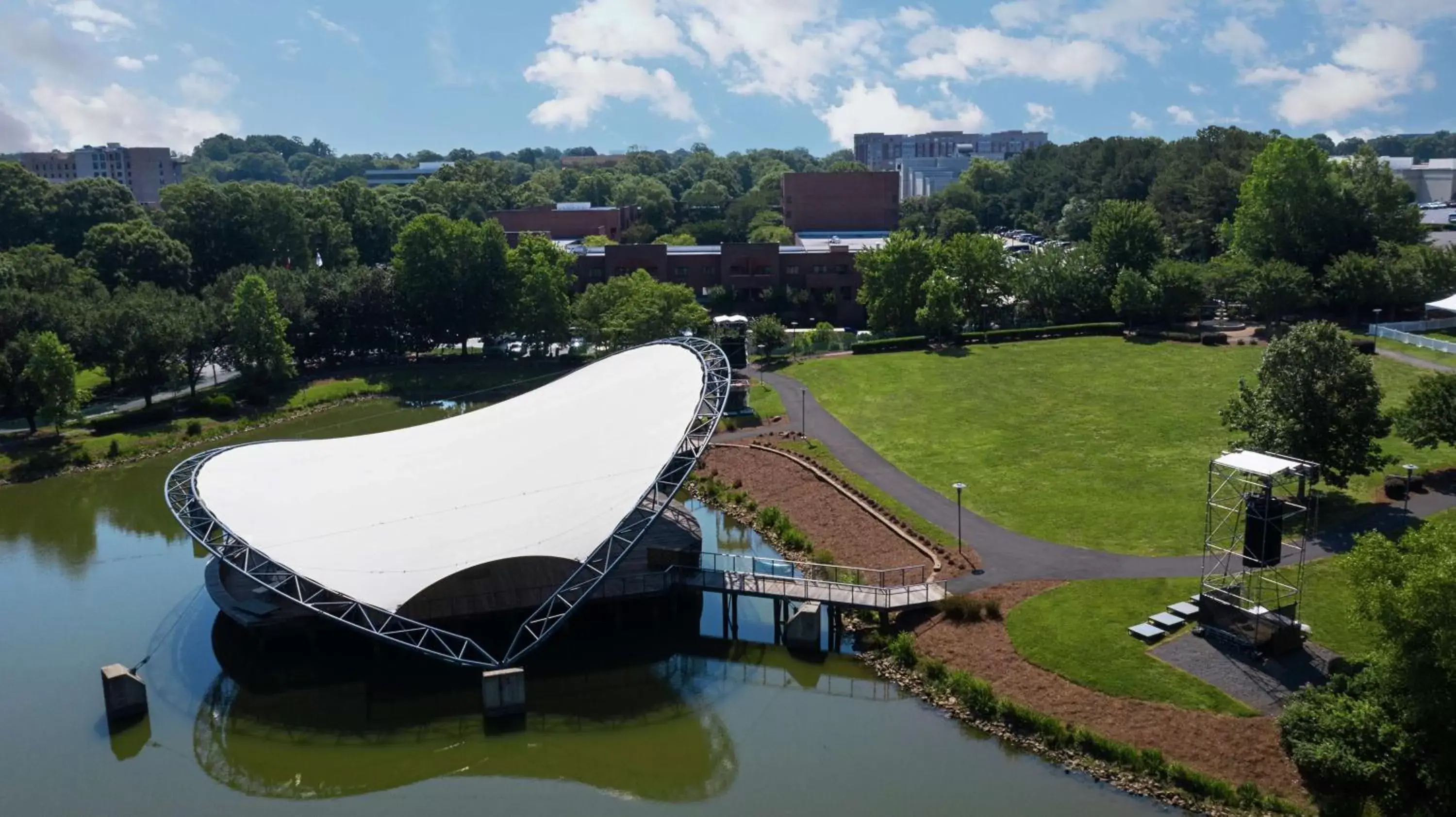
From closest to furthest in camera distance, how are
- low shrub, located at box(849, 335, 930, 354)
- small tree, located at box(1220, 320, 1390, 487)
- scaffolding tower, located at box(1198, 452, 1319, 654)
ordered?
scaffolding tower, located at box(1198, 452, 1319, 654) → small tree, located at box(1220, 320, 1390, 487) → low shrub, located at box(849, 335, 930, 354)

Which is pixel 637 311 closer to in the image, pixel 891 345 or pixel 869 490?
pixel 891 345

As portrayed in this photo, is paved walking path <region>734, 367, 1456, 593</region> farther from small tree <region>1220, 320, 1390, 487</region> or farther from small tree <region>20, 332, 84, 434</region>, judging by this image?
small tree <region>20, 332, 84, 434</region>

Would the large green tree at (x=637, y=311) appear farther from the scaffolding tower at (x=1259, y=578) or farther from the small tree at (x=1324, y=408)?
the scaffolding tower at (x=1259, y=578)

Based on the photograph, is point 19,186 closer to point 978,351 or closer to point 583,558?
point 978,351

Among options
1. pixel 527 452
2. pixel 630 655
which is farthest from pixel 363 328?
pixel 630 655

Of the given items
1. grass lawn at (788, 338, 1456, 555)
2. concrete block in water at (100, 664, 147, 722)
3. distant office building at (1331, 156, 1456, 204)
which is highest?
distant office building at (1331, 156, 1456, 204)

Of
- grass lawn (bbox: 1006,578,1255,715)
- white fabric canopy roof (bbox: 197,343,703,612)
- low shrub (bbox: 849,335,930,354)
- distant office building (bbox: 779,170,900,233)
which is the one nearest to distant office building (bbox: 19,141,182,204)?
distant office building (bbox: 779,170,900,233)
